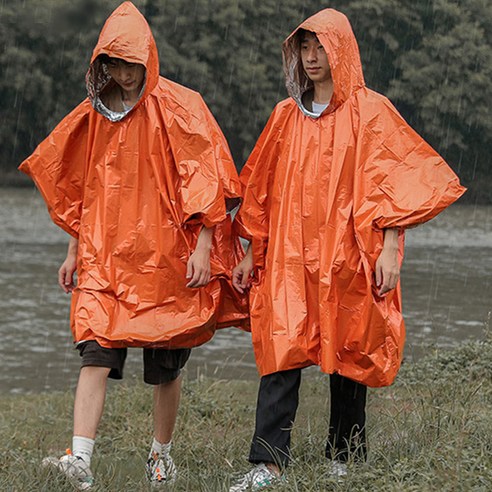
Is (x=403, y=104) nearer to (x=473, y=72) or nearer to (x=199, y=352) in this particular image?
(x=473, y=72)

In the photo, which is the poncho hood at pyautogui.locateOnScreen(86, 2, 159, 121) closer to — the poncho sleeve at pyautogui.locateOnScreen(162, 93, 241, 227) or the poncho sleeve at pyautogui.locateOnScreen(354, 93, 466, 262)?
the poncho sleeve at pyautogui.locateOnScreen(162, 93, 241, 227)

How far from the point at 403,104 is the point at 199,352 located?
28.3m

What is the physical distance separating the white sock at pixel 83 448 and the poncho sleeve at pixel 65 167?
919 millimetres

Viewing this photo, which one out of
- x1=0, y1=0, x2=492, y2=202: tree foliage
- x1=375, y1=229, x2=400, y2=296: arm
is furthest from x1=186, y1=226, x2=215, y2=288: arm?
x1=0, y1=0, x2=492, y2=202: tree foliage

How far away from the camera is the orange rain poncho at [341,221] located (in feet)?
14.4

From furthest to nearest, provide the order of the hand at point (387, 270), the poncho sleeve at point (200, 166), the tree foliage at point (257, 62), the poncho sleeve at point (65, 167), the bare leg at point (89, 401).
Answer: the tree foliage at point (257, 62) → the poncho sleeve at point (65, 167) → the poncho sleeve at point (200, 166) → the bare leg at point (89, 401) → the hand at point (387, 270)

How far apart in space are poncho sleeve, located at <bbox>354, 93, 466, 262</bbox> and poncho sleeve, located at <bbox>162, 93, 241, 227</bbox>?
0.57 meters

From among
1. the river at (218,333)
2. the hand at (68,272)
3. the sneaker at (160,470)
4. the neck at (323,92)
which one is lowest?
the river at (218,333)

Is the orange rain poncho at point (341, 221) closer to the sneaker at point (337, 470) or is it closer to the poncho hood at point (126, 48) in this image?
the sneaker at point (337, 470)

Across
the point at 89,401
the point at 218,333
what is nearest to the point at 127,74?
the point at 89,401

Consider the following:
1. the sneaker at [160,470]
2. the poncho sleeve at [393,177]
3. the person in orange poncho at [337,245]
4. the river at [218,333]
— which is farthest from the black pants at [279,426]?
the river at [218,333]

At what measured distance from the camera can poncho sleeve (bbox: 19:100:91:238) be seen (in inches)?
193

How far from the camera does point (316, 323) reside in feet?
14.5

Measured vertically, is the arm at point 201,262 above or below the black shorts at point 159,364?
above
